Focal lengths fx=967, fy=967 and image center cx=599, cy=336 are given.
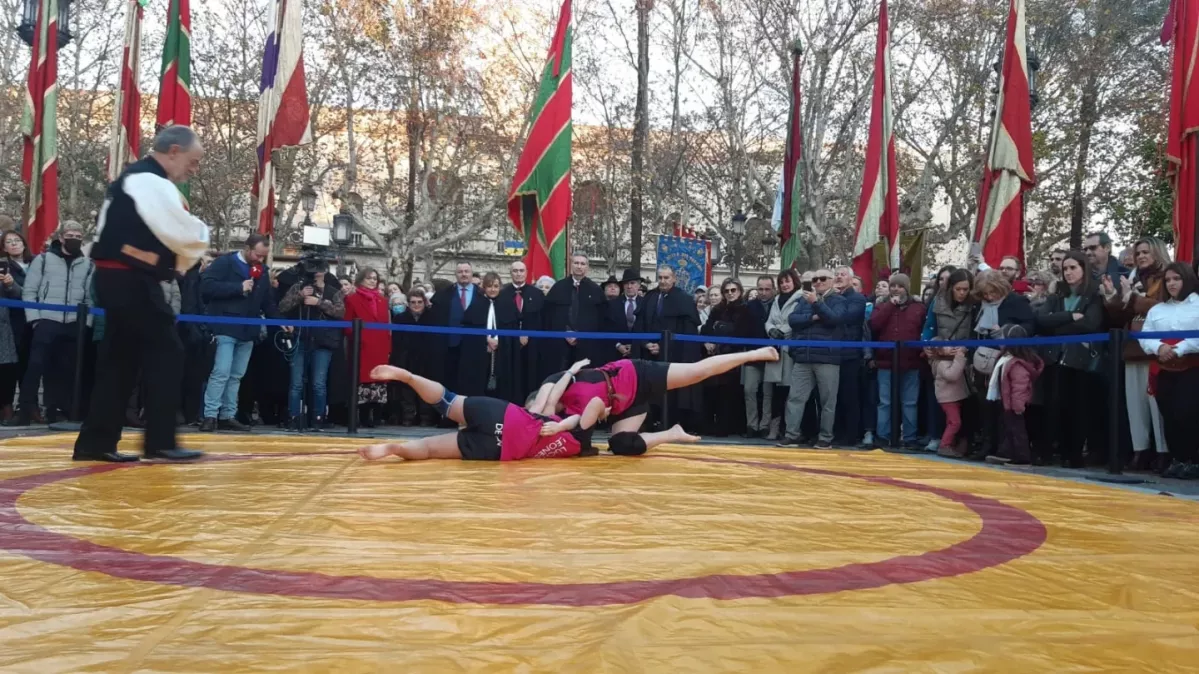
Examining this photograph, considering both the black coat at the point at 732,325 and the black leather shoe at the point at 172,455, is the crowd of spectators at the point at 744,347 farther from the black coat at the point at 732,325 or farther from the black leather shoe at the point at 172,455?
the black leather shoe at the point at 172,455

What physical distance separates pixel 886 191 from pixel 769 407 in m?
3.61

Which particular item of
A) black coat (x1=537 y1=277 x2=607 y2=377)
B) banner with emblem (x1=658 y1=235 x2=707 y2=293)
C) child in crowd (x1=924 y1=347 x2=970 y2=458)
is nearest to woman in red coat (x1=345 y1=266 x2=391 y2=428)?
black coat (x1=537 y1=277 x2=607 y2=377)

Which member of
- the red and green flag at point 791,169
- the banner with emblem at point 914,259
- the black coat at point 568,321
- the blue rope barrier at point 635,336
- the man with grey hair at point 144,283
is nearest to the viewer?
the man with grey hair at point 144,283

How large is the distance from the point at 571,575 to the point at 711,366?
130 inches

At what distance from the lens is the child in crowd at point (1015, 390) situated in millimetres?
7664

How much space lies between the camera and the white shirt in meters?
6.70

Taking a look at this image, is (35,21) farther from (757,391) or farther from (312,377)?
(757,391)

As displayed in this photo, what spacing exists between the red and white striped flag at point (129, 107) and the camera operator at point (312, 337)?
110 inches

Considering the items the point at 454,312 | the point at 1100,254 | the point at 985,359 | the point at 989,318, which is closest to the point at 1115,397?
the point at 985,359

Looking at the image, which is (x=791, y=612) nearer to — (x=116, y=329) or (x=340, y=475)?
(x=340, y=475)

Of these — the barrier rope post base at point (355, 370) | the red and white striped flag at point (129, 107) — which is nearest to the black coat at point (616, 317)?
the barrier rope post base at point (355, 370)

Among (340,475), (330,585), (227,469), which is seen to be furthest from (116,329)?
(330,585)

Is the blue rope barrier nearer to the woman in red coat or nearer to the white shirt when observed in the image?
the white shirt

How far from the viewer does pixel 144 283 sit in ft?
16.0
